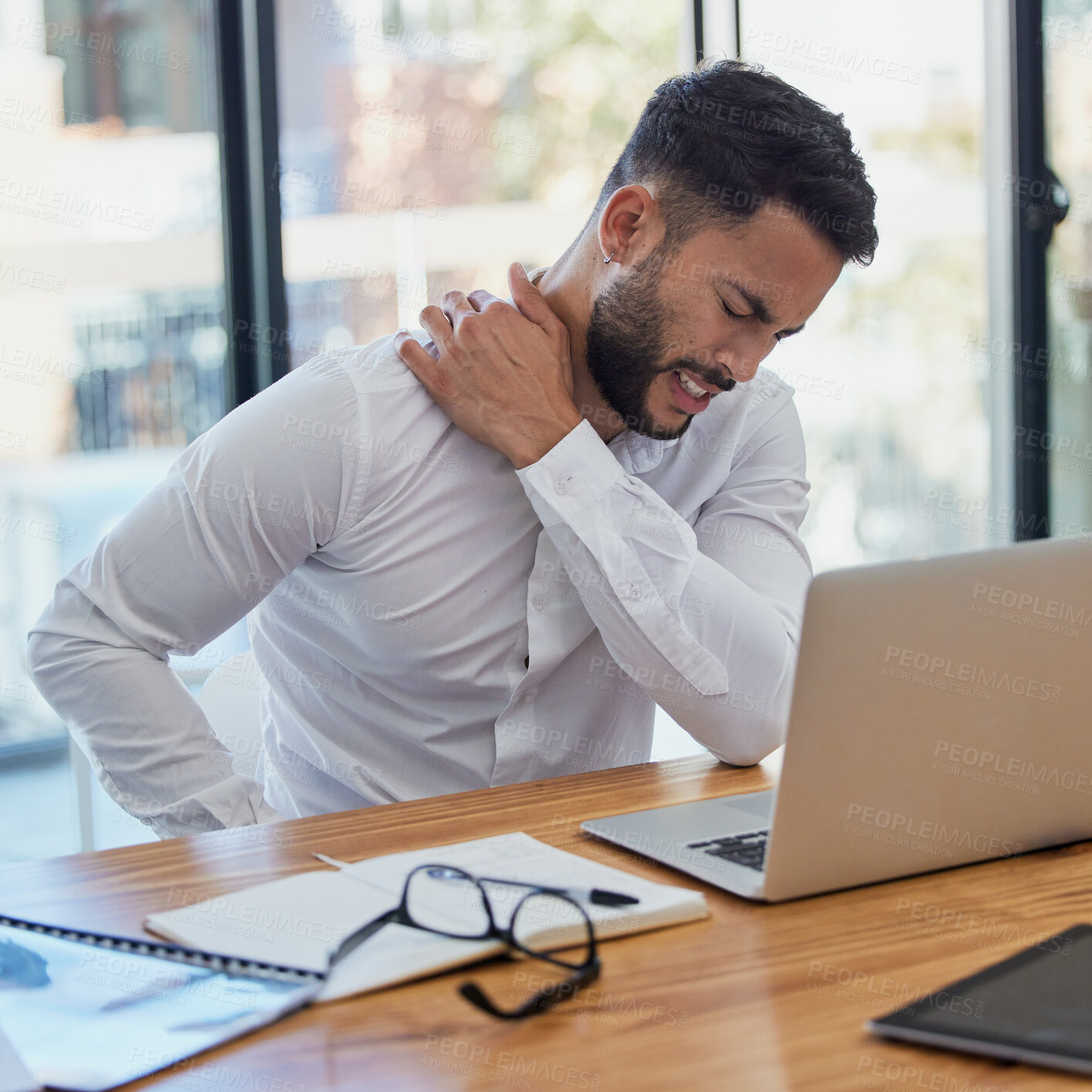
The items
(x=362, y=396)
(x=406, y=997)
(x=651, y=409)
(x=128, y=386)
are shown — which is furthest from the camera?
(x=128, y=386)

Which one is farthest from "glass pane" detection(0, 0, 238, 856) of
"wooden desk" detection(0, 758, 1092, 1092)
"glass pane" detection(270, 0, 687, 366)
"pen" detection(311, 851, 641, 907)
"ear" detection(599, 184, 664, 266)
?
"pen" detection(311, 851, 641, 907)

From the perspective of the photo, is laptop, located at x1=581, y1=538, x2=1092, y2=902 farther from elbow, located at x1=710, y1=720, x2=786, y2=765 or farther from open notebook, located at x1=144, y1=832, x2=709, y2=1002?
elbow, located at x1=710, y1=720, x2=786, y2=765

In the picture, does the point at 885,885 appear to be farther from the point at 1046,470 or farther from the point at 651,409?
the point at 1046,470

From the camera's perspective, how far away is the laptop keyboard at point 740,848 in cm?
94

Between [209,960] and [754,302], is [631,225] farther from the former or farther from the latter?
[209,960]

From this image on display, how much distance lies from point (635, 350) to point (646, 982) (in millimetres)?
872

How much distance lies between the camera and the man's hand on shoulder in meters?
1.35

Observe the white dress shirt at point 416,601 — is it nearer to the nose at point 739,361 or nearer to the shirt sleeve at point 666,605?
the shirt sleeve at point 666,605

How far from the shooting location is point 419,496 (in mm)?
1397

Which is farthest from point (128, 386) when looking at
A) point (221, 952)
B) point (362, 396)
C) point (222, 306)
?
point (221, 952)

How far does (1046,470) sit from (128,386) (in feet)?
7.37

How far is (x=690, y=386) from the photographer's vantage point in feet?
4.85

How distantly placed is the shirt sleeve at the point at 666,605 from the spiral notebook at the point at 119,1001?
63 cm

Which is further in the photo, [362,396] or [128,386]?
[128,386]
